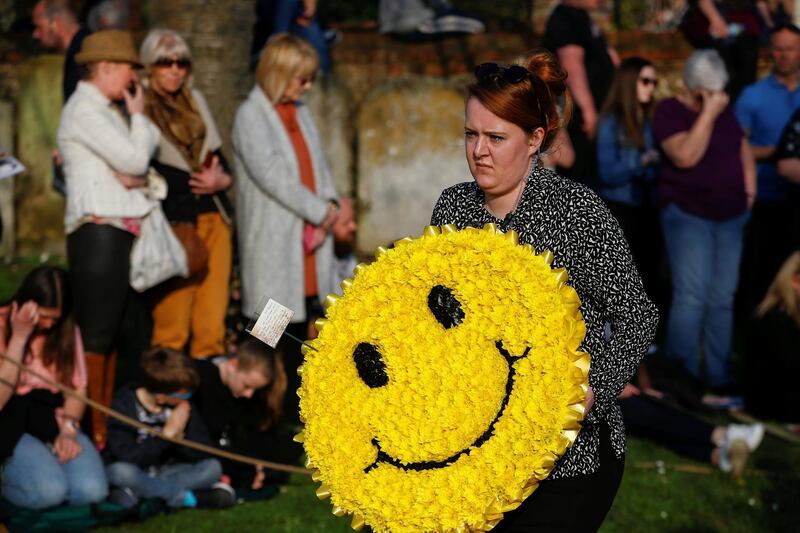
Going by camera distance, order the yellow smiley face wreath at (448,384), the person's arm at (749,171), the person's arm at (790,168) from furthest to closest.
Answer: the person's arm at (790,168) → the person's arm at (749,171) → the yellow smiley face wreath at (448,384)

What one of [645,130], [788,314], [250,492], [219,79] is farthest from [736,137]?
[250,492]

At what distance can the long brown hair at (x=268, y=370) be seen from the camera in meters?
7.26

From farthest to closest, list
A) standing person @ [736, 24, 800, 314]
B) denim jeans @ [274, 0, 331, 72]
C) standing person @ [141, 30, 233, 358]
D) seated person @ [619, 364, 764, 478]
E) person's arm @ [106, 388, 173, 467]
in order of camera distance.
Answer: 1. denim jeans @ [274, 0, 331, 72]
2. standing person @ [736, 24, 800, 314]
3. standing person @ [141, 30, 233, 358]
4. seated person @ [619, 364, 764, 478]
5. person's arm @ [106, 388, 173, 467]

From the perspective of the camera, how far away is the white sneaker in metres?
7.57

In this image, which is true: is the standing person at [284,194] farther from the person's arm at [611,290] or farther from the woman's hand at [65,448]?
the person's arm at [611,290]

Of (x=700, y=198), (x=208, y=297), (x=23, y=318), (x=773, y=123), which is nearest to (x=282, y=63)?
(x=208, y=297)

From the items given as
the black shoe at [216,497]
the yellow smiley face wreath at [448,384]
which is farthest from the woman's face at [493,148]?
the black shoe at [216,497]

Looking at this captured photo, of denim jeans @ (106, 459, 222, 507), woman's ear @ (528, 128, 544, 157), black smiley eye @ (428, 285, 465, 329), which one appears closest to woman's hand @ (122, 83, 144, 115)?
denim jeans @ (106, 459, 222, 507)

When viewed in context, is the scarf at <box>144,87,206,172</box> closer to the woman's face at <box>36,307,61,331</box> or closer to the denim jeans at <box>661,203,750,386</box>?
the woman's face at <box>36,307,61,331</box>

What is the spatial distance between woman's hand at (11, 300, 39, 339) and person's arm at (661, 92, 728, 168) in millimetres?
4230

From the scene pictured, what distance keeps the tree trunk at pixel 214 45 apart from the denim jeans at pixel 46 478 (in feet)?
10.1

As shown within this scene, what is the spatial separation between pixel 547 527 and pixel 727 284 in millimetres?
5392

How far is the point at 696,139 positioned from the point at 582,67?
1061 mm

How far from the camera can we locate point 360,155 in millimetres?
11789
